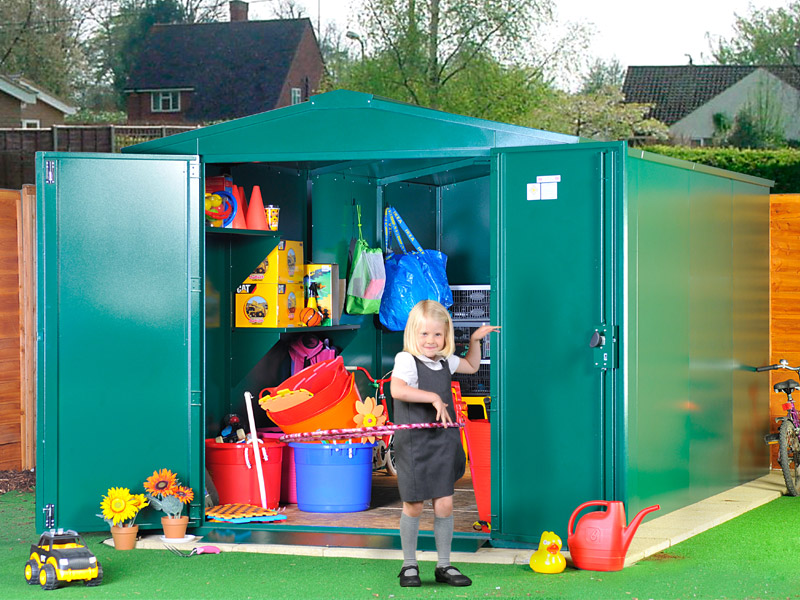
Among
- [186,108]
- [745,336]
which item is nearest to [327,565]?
[745,336]

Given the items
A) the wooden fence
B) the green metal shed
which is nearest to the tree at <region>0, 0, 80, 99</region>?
the wooden fence

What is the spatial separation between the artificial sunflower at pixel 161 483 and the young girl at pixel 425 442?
157 cm

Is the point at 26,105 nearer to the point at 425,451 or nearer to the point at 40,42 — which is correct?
the point at 40,42

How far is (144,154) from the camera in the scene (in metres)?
6.52

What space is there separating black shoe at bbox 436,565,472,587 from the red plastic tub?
1.96 meters

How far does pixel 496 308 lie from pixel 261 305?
195 cm

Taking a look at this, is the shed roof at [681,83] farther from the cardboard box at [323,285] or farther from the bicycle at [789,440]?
the cardboard box at [323,285]

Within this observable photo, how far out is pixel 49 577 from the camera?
17.3 feet

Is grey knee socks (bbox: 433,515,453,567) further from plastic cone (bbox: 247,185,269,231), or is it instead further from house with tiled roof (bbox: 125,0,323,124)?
house with tiled roof (bbox: 125,0,323,124)

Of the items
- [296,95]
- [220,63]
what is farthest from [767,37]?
[220,63]

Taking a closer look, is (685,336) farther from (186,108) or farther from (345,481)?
(186,108)

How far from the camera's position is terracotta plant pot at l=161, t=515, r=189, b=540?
622 centimetres

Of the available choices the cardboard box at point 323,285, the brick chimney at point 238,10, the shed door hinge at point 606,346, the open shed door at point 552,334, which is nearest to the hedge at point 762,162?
the cardboard box at point 323,285

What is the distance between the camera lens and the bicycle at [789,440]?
7.75m
